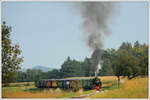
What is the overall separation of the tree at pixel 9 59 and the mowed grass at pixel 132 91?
4.88 metres

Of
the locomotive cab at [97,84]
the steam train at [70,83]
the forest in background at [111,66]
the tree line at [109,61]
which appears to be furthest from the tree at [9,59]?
the locomotive cab at [97,84]

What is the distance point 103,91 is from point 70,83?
216cm

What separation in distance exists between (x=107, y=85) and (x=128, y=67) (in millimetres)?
1619

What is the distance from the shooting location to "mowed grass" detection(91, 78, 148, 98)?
13508 millimetres

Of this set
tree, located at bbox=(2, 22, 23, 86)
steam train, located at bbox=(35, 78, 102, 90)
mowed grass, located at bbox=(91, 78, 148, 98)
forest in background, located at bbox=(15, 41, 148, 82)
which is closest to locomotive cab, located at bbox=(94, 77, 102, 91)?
steam train, located at bbox=(35, 78, 102, 90)

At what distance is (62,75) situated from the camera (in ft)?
52.4

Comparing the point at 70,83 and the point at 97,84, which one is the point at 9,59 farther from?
the point at 97,84

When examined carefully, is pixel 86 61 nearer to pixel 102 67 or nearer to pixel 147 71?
pixel 102 67

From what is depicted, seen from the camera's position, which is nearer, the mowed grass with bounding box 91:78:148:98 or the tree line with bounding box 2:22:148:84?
the mowed grass with bounding box 91:78:148:98

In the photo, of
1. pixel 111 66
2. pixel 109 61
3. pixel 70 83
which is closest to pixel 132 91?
pixel 111 66

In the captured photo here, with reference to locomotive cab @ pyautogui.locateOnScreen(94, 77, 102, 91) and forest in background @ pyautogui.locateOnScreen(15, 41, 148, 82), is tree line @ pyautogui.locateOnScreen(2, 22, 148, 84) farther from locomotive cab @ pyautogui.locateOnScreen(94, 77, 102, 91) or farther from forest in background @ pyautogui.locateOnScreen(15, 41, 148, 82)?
locomotive cab @ pyautogui.locateOnScreen(94, 77, 102, 91)

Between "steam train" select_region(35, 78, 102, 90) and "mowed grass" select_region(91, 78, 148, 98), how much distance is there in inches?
36.1

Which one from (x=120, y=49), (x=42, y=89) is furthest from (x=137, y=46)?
(x=42, y=89)

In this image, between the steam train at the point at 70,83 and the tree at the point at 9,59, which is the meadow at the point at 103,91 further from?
the tree at the point at 9,59
